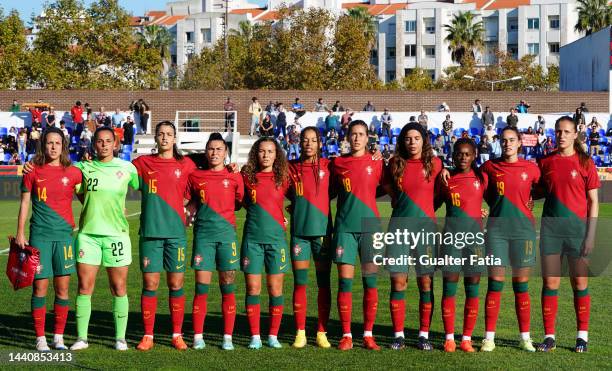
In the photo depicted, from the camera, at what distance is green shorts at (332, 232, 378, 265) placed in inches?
353

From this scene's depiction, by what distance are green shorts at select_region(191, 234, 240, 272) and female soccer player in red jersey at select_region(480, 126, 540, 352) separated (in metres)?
2.13

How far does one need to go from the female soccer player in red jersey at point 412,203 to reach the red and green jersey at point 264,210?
95cm

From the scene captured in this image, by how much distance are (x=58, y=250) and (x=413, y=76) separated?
79253 millimetres

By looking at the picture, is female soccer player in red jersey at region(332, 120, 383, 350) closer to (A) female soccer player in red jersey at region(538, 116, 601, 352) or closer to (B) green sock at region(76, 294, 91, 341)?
(A) female soccer player in red jersey at region(538, 116, 601, 352)

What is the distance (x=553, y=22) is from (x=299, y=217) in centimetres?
9250

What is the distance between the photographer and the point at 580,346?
29.3 feet

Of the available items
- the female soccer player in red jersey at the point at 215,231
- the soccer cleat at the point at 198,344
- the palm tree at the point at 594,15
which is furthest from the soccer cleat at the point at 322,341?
the palm tree at the point at 594,15

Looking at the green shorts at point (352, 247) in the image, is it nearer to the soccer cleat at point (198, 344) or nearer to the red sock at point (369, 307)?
the red sock at point (369, 307)

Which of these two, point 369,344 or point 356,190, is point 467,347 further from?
point 356,190

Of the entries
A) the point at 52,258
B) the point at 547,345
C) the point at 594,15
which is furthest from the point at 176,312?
the point at 594,15

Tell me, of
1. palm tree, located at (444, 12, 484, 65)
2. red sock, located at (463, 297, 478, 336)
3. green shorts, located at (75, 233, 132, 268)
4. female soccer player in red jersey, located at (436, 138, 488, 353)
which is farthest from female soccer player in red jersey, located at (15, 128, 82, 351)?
palm tree, located at (444, 12, 484, 65)

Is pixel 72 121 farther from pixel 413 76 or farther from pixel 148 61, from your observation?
pixel 413 76

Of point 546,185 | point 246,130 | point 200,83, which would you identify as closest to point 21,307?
point 546,185

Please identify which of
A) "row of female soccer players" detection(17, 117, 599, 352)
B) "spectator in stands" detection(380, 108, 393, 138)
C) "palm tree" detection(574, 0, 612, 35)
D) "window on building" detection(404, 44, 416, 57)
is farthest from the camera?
"window on building" detection(404, 44, 416, 57)
